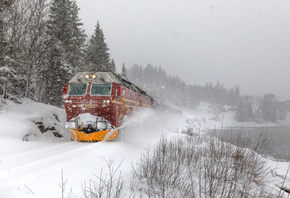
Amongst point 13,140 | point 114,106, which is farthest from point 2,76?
point 114,106

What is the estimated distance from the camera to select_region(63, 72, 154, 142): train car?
8.30 metres

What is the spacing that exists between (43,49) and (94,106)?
13031 mm

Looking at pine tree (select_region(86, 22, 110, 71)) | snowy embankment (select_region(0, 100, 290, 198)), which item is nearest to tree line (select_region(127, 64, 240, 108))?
pine tree (select_region(86, 22, 110, 71))

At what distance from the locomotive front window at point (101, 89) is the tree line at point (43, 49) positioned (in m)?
6.14

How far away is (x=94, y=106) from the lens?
8.88 meters

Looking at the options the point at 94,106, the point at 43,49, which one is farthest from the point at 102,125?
the point at 43,49

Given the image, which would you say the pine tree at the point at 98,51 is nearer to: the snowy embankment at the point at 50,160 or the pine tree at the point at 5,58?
the pine tree at the point at 5,58

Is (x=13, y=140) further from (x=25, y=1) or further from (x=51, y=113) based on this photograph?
(x=25, y=1)

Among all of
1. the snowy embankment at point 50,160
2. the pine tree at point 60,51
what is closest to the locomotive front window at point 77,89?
the snowy embankment at point 50,160

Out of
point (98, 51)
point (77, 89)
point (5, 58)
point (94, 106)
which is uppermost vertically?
point (98, 51)

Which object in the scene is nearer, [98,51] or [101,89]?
[101,89]

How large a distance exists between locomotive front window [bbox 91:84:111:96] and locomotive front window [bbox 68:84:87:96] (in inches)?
18.5

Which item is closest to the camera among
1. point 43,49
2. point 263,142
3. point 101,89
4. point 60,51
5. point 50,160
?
point 263,142

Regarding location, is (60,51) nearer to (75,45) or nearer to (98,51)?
(75,45)
